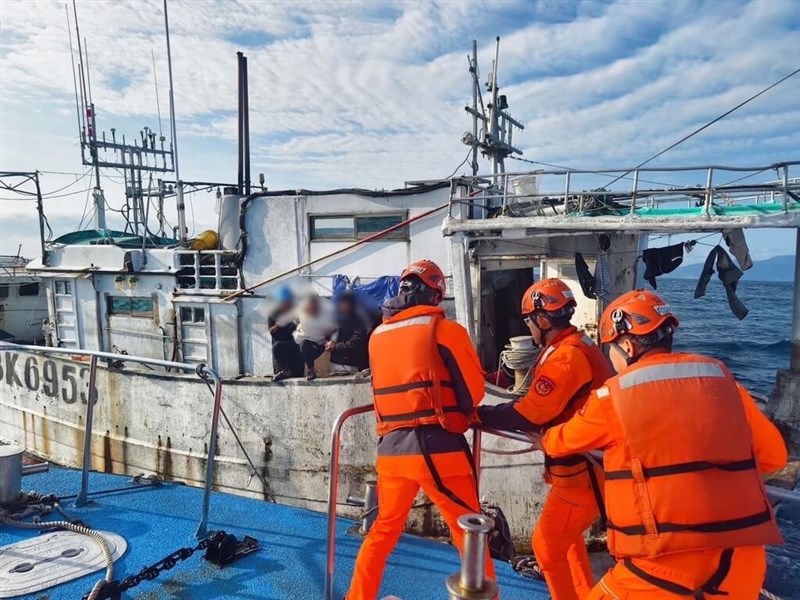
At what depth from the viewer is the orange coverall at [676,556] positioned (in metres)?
1.88

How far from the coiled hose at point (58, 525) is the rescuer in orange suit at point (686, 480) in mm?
2680

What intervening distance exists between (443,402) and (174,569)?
201 centimetres

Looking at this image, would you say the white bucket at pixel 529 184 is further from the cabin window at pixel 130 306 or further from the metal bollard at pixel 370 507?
the cabin window at pixel 130 306

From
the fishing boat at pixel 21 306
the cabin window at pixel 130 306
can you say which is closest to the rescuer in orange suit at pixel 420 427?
the cabin window at pixel 130 306

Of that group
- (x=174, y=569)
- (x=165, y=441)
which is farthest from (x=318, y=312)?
(x=174, y=569)

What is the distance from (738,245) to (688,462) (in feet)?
17.3

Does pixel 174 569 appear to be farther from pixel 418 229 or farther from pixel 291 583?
pixel 418 229

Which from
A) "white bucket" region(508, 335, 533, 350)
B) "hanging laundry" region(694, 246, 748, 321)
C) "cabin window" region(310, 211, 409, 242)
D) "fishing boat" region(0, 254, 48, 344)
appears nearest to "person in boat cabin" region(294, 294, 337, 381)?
"cabin window" region(310, 211, 409, 242)

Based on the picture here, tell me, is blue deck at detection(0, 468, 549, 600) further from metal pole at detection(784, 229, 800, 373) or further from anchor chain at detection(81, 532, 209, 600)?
metal pole at detection(784, 229, 800, 373)

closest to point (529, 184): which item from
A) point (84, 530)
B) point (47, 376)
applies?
point (84, 530)

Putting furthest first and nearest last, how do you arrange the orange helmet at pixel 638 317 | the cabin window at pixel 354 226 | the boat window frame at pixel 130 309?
the boat window frame at pixel 130 309 < the cabin window at pixel 354 226 < the orange helmet at pixel 638 317

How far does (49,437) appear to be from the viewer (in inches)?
450

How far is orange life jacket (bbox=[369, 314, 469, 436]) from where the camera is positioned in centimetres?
283

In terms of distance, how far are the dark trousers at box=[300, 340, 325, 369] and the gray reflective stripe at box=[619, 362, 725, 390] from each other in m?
7.12
